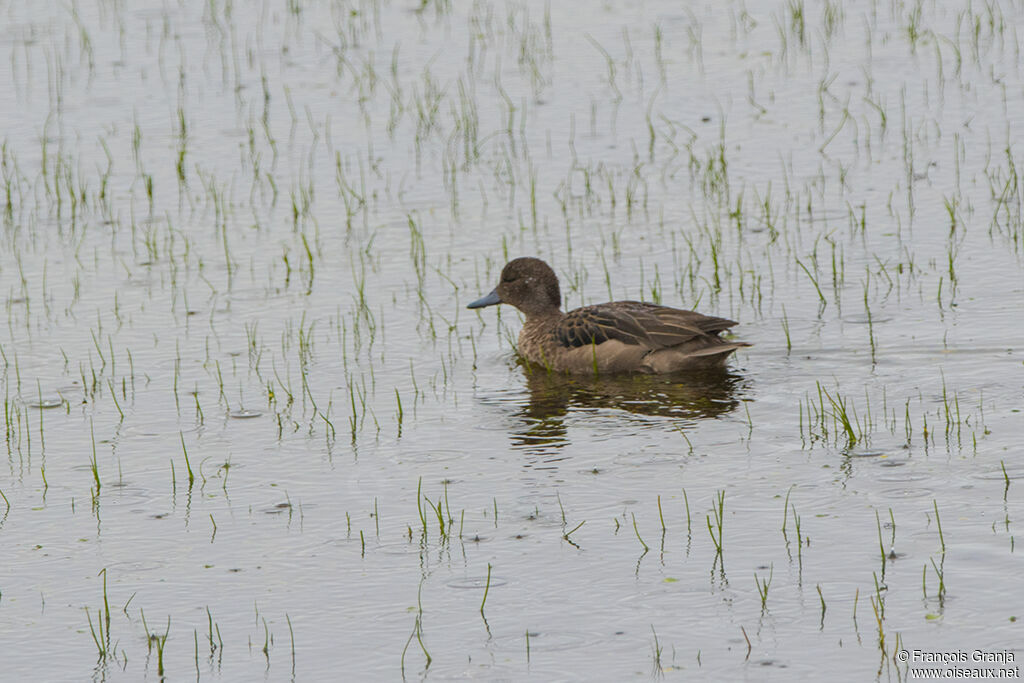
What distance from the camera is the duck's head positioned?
10891mm

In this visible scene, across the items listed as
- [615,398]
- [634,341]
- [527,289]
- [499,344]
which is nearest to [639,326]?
[634,341]

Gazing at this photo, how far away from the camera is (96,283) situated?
39.4ft

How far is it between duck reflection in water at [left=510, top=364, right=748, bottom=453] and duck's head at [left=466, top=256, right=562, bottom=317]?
26.1 inches

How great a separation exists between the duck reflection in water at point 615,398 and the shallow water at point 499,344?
0.13 feet

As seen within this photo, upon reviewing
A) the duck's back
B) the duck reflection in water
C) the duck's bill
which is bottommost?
the duck reflection in water

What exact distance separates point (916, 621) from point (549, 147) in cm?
→ 952

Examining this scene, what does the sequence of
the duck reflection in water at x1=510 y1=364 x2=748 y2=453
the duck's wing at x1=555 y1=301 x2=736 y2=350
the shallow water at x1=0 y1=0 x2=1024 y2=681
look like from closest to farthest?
the shallow water at x1=0 y1=0 x2=1024 y2=681
the duck reflection in water at x1=510 y1=364 x2=748 y2=453
the duck's wing at x1=555 y1=301 x2=736 y2=350

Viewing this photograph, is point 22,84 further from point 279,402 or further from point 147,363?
point 279,402

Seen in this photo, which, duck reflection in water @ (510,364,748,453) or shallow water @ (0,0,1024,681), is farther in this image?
duck reflection in water @ (510,364,748,453)

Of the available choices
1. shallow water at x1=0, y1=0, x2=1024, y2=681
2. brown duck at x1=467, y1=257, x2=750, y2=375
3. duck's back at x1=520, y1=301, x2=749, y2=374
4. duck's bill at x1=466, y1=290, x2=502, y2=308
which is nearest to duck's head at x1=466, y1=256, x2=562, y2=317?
duck's bill at x1=466, y1=290, x2=502, y2=308

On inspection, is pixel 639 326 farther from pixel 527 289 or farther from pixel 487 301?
pixel 487 301

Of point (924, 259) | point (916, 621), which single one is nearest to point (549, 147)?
point (924, 259)

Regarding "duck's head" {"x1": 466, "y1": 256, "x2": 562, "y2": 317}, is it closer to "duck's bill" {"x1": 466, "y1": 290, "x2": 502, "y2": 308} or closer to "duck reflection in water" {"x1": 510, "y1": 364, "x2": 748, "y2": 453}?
"duck's bill" {"x1": 466, "y1": 290, "x2": 502, "y2": 308}

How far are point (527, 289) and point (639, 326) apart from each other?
1260 mm
